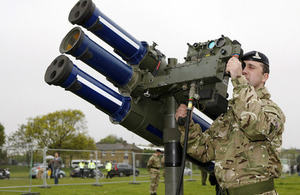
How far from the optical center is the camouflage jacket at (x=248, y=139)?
10.1ft

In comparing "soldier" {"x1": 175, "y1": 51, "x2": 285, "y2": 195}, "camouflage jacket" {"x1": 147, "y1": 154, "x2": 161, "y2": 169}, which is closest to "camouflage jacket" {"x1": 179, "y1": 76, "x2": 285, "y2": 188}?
"soldier" {"x1": 175, "y1": 51, "x2": 285, "y2": 195}

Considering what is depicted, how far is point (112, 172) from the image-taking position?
96.2 ft

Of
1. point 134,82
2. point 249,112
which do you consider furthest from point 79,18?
point 249,112

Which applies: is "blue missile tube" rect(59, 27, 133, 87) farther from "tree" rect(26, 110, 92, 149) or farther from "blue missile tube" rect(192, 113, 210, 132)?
"tree" rect(26, 110, 92, 149)

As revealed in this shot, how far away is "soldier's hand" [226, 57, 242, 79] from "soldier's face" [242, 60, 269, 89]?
34 cm

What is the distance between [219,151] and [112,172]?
2674 cm

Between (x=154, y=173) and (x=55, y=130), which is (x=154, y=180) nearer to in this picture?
(x=154, y=173)

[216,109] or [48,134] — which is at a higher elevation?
[48,134]

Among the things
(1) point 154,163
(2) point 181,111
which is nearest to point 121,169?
(1) point 154,163

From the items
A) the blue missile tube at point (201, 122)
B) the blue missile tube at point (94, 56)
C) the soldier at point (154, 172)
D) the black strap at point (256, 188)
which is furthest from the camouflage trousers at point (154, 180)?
the black strap at point (256, 188)

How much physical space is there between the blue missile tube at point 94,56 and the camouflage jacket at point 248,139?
989 millimetres

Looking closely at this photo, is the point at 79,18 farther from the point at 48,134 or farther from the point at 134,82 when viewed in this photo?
the point at 48,134

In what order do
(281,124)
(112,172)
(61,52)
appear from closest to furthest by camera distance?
1. (281,124)
2. (61,52)
3. (112,172)

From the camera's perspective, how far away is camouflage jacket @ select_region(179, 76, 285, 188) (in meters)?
3.07
